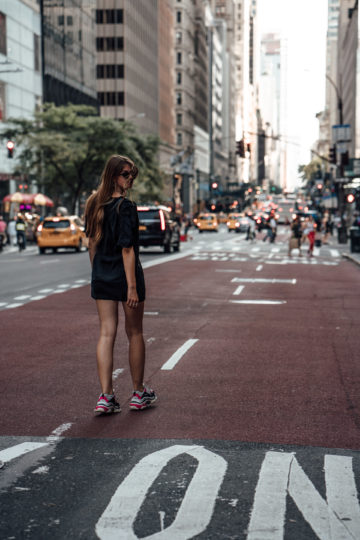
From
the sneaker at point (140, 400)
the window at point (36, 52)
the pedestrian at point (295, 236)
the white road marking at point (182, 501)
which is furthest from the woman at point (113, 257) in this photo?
the window at point (36, 52)

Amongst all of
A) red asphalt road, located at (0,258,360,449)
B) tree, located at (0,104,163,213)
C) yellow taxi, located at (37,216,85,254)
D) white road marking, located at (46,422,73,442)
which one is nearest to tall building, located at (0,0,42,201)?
tree, located at (0,104,163,213)

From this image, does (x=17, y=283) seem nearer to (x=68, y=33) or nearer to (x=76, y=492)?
(x=76, y=492)

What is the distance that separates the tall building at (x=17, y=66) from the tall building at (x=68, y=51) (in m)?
2.27

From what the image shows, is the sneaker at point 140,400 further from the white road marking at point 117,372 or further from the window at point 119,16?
the window at point 119,16

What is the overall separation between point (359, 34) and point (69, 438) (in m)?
90.1

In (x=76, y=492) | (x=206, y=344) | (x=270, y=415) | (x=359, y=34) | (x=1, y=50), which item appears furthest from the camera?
(x=359, y=34)

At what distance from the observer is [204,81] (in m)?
169

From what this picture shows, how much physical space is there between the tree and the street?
42.4 m

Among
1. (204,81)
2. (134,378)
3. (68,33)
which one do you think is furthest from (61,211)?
(204,81)

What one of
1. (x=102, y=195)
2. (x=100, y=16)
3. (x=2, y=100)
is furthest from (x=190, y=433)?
(x=100, y=16)

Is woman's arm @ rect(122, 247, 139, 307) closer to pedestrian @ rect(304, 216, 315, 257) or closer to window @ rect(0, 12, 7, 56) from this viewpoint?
pedestrian @ rect(304, 216, 315, 257)

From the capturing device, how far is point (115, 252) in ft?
23.3

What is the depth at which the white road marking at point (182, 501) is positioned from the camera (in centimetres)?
446

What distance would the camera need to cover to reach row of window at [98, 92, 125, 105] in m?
102
